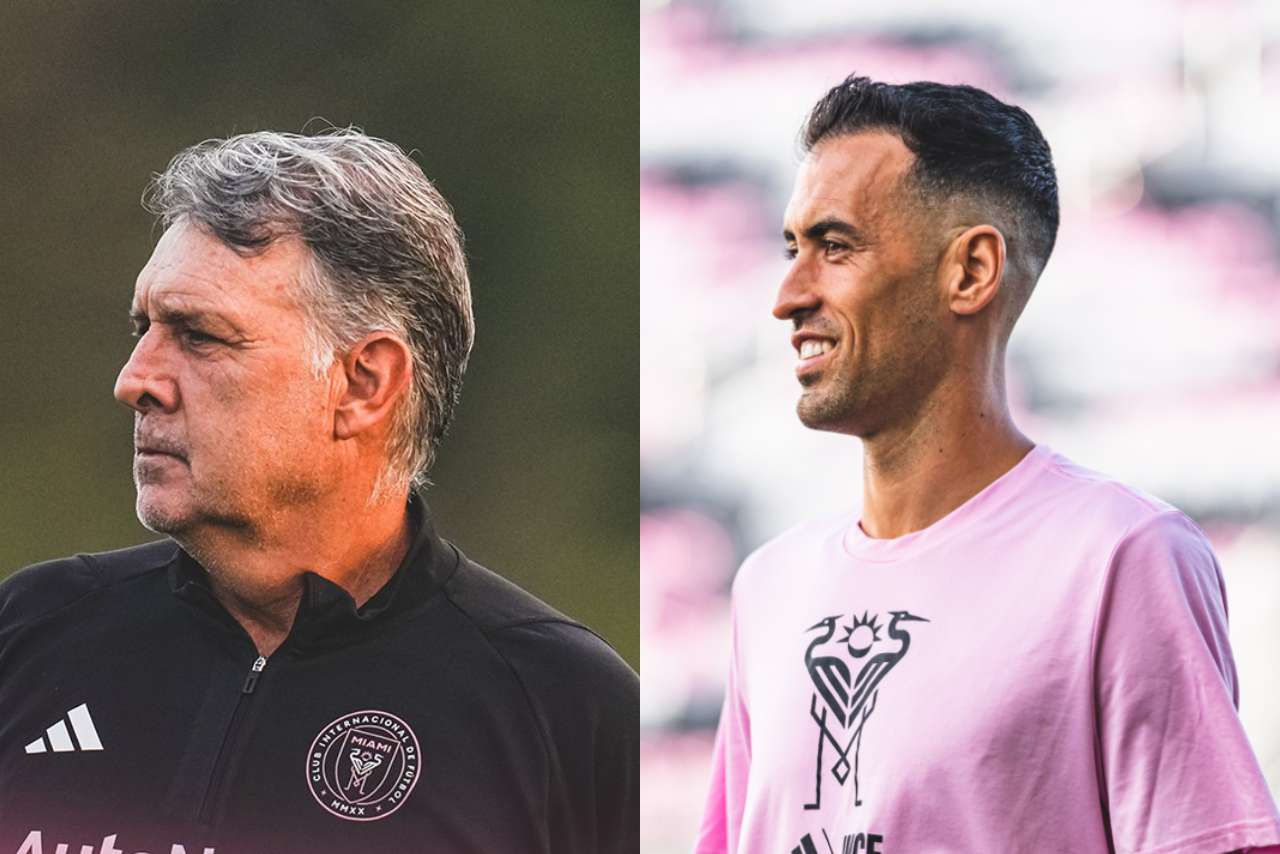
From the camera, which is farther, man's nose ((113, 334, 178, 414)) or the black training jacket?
man's nose ((113, 334, 178, 414))

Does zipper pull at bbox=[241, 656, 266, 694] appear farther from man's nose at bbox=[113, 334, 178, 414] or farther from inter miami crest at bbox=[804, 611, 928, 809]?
inter miami crest at bbox=[804, 611, 928, 809]

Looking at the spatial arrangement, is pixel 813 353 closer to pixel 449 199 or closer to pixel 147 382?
pixel 449 199

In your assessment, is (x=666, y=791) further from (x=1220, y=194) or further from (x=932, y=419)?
(x=1220, y=194)

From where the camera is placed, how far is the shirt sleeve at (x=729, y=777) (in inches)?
82.7

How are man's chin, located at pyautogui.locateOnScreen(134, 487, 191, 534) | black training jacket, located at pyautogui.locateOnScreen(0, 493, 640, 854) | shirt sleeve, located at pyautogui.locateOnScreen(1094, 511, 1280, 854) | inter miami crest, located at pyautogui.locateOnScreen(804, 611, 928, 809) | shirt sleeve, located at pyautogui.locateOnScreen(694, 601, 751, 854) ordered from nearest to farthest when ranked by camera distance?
shirt sleeve, located at pyautogui.locateOnScreen(1094, 511, 1280, 854) → inter miami crest, located at pyautogui.locateOnScreen(804, 611, 928, 809) → shirt sleeve, located at pyautogui.locateOnScreen(694, 601, 751, 854) → black training jacket, located at pyautogui.locateOnScreen(0, 493, 640, 854) → man's chin, located at pyautogui.locateOnScreen(134, 487, 191, 534)

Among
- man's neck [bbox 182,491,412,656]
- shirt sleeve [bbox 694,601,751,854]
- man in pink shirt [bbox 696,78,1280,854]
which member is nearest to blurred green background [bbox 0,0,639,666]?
man's neck [bbox 182,491,412,656]

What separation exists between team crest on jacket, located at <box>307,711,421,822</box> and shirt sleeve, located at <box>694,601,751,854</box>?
0.41 meters

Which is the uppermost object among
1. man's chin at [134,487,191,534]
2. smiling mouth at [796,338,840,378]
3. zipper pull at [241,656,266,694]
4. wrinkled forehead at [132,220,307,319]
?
wrinkled forehead at [132,220,307,319]

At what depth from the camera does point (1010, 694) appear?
1832 mm

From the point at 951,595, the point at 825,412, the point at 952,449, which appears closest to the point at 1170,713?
the point at 951,595

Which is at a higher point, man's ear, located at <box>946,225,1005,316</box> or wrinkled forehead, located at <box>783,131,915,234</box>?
wrinkled forehead, located at <box>783,131,915,234</box>

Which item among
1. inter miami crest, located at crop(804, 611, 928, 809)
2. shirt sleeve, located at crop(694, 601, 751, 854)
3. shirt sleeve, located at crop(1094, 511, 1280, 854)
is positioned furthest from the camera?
shirt sleeve, located at crop(694, 601, 751, 854)

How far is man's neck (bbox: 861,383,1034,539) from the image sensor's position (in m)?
1.99

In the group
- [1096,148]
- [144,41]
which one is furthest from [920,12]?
[144,41]
